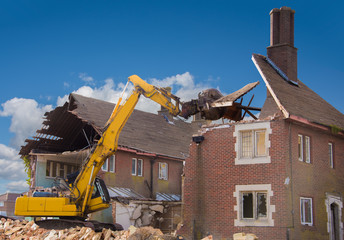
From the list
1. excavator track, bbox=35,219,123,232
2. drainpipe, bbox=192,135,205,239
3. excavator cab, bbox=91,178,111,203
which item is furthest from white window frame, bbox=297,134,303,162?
excavator track, bbox=35,219,123,232

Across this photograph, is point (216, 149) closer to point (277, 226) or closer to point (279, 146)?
point (279, 146)

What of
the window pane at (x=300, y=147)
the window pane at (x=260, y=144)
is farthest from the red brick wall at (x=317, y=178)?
the window pane at (x=260, y=144)

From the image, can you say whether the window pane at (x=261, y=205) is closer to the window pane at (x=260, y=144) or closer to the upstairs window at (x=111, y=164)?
the window pane at (x=260, y=144)

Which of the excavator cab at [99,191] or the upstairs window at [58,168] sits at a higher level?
the upstairs window at [58,168]

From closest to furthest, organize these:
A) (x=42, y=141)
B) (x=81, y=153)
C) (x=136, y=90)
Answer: (x=136, y=90)
(x=81, y=153)
(x=42, y=141)

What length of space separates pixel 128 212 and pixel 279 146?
10576 millimetres

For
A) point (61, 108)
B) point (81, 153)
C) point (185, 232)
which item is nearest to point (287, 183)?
point (185, 232)

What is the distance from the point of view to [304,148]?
2305 cm

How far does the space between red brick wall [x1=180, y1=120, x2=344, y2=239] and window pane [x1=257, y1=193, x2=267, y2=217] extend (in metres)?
0.54

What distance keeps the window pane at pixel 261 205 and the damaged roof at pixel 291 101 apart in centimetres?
371

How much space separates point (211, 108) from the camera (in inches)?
936

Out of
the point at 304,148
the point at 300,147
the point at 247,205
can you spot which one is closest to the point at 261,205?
the point at 247,205

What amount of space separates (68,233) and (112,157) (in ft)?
38.6

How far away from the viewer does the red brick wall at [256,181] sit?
21.3 m
